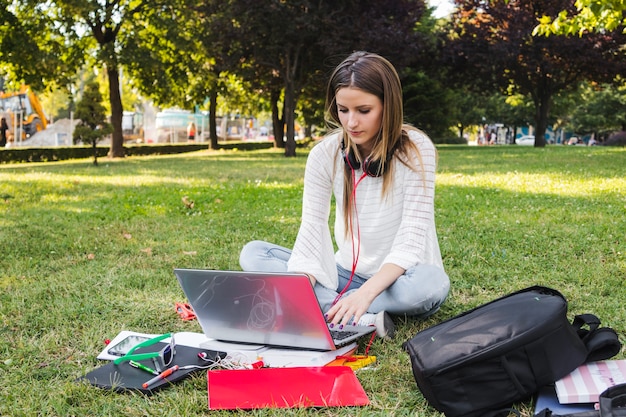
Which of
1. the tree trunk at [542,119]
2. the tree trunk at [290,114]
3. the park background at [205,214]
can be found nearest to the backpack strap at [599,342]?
the park background at [205,214]

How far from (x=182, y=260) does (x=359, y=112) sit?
102 inches

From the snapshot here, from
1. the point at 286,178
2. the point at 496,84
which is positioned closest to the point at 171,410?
the point at 286,178

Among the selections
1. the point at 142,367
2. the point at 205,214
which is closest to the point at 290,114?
the point at 205,214

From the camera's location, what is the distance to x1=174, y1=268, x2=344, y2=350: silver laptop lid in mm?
2605

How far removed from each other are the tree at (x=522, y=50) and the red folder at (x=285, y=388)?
22.6 meters

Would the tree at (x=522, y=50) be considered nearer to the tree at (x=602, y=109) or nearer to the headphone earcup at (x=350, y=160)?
the tree at (x=602, y=109)

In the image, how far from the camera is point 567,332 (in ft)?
7.56

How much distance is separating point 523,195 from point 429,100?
935 inches

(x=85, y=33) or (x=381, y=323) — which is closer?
(x=381, y=323)

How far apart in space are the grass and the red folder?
53mm

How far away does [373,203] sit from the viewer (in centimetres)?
325

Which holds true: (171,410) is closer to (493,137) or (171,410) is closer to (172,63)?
(172,63)

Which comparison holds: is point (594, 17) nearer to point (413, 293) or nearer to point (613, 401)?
point (413, 293)

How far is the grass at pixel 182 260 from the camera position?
8.42ft
